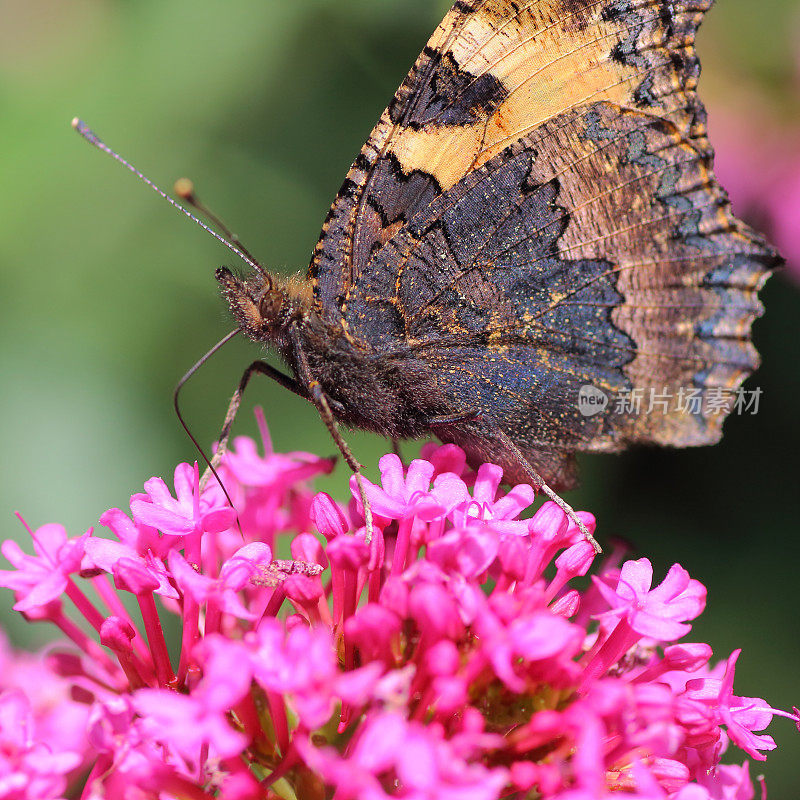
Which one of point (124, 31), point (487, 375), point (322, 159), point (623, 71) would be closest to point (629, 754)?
point (487, 375)

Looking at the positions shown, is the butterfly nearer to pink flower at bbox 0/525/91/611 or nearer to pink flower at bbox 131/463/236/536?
pink flower at bbox 131/463/236/536

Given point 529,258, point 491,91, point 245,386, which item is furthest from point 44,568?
point 491,91

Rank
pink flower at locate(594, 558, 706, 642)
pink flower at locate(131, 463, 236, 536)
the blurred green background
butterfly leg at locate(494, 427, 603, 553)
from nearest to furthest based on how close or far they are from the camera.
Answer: pink flower at locate(594, 558, 706, 642) → pink flower at locate(131, 463, 236, 536) → butterfly leg at locate(494, 427, 603, 553) → the blurred green background

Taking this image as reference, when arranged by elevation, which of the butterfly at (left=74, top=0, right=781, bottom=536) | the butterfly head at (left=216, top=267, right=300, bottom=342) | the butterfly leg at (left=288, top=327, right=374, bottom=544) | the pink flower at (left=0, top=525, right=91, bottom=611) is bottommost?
the pink flower at (left=0, top=525, right=91, bottom=611)

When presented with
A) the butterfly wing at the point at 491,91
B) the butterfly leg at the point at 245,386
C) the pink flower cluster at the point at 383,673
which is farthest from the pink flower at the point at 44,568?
the butterfly wing at the point at 491,91

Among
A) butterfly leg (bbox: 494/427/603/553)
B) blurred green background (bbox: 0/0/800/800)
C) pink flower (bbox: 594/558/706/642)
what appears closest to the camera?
pink flower (bbox: 594/558/706/642)

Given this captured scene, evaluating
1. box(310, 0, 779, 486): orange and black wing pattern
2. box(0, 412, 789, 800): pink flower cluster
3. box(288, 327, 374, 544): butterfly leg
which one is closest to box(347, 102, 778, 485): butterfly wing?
box(310, 0, 779, 486): orange and black wing pattern
